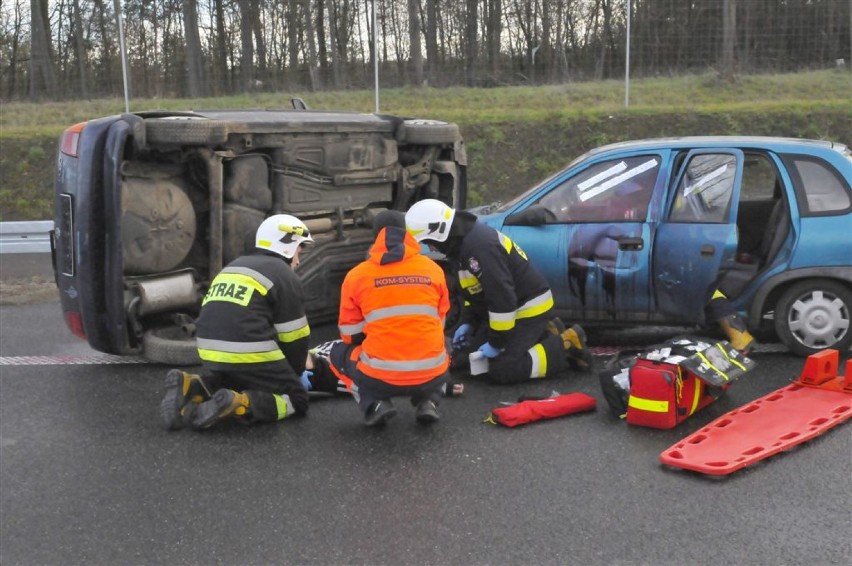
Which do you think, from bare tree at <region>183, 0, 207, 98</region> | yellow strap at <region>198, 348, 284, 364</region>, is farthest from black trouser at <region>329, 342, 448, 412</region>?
bare tree at <region>183, 0, 207, 98</region>

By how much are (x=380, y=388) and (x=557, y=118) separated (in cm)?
1076

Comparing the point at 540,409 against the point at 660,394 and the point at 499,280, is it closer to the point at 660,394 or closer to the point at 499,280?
the point at 660,394

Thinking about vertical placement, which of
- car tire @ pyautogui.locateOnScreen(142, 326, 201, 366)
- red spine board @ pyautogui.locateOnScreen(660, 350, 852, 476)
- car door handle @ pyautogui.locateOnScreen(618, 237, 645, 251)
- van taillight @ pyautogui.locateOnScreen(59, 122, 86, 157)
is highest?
van taillight @ pyautogui.locateOnScreen(59, 122, 86, 157)

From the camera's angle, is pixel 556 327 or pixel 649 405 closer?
pixel 649 405

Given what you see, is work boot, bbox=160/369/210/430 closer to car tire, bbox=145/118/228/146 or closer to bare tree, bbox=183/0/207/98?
car tire, bbox=145/118/228/146

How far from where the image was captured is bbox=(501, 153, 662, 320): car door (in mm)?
6086

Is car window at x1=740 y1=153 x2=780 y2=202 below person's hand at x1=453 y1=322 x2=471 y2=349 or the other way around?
the other way around

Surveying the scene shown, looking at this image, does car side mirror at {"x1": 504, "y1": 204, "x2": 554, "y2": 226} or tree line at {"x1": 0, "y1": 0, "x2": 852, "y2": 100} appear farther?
tree line at {"x1": 0, "y1": 0, "x2": 852, "y2": 100}

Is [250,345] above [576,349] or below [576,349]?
above

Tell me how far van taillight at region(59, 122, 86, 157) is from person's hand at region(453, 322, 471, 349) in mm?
2963

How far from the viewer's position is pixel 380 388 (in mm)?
4867

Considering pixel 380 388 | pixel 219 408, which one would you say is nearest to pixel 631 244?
pixel 380 388

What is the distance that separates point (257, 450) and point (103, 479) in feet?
2.65

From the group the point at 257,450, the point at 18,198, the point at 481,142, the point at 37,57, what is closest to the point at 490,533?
the point at 257,450
